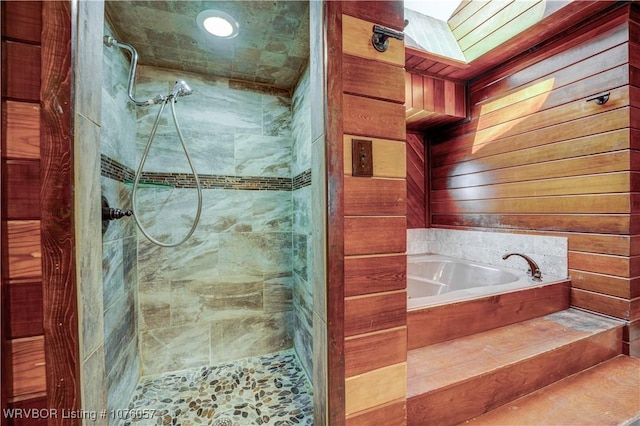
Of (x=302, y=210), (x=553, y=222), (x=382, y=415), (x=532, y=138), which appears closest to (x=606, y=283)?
(x=553, y=222)

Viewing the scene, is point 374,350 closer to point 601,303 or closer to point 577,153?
point 601,303

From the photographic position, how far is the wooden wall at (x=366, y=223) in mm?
825

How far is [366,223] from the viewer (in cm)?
87

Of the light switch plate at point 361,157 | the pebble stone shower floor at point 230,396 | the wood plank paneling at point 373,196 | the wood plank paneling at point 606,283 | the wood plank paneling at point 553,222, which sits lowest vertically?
the pebble stone shower floor at point 230,396

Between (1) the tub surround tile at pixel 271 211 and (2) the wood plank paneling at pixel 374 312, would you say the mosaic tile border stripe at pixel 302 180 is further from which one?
(2) the wood plank paneling at pixel 374 312

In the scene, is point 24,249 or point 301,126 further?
point 301,126

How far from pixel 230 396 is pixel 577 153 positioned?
2.80m

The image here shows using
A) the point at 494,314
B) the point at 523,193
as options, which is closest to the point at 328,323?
the point at 494,314

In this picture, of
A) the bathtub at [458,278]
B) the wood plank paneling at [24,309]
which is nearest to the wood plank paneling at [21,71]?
the wood plank paneling at [24,309]

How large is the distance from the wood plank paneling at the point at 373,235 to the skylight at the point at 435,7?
2.13 meters

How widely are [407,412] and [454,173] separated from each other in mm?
2354

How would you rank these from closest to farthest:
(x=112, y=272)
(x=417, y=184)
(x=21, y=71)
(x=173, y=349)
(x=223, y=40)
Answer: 1. (x=21, y=71)
2. (x=112, y=272)
3. (x=223, y=40)
4. (x=173, y=349)
5. (x=417, y=184)

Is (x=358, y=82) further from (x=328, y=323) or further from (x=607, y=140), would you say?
(x=607, y=140)

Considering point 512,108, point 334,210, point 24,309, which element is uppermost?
point 512,108
